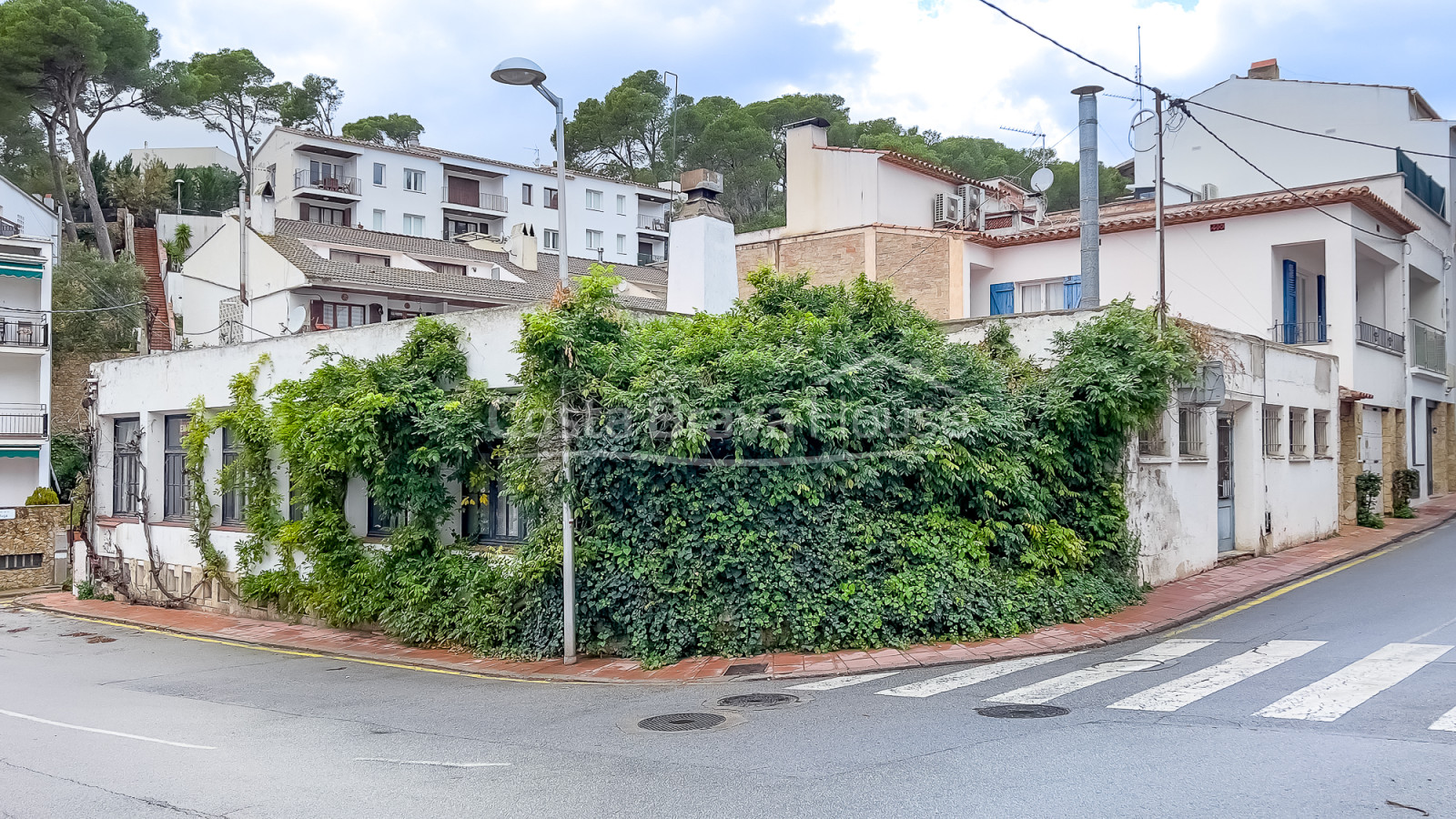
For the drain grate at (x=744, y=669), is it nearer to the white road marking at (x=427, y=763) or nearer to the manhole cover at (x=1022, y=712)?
the manhole cover at (x=1022, y=712)

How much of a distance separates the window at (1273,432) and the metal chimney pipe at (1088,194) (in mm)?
3711

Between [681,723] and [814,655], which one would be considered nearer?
[681,723]

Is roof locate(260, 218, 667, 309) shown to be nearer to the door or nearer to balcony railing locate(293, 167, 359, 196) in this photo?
balcony railing locate(293, 167, 359, 196)

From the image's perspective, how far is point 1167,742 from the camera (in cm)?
735

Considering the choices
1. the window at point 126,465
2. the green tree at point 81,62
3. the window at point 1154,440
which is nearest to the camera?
the window at point 1154,440

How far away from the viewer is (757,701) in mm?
10039

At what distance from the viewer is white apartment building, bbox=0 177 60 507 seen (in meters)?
33.1

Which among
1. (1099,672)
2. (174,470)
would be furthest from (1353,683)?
(174,470)

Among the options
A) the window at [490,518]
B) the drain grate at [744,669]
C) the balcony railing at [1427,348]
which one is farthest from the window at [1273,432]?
the window at [490,518]

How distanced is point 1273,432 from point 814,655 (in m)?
12.1

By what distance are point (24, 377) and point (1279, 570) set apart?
35.3m

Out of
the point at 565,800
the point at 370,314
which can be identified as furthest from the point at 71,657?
the point at 370,314

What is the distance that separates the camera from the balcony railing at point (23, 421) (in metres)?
33.2

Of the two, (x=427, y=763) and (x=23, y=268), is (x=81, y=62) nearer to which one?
(x=23, y=268)
